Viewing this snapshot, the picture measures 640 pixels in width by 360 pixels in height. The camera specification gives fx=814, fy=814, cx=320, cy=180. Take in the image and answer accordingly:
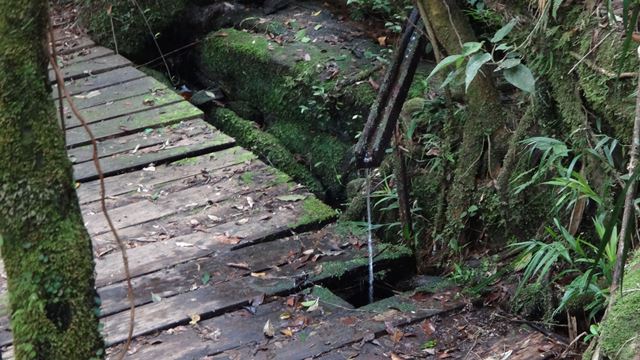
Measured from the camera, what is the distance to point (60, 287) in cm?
200

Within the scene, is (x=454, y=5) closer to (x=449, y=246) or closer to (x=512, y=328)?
(x=449, y=246)

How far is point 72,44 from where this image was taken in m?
6.97

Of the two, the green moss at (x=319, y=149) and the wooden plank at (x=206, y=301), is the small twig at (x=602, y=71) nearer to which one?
the wooden plank at (x=206, y=301)

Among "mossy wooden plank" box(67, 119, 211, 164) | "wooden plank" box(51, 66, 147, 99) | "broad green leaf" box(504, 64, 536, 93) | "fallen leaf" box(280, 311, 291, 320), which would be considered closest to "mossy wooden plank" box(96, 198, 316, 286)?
"fallen leaf" box(280, 311, 291, 320)

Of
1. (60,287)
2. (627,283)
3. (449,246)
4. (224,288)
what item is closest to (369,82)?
(449,246)

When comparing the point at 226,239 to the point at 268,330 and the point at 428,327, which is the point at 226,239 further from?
the point at 428,327

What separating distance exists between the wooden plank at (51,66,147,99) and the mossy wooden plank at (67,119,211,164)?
0.93 m

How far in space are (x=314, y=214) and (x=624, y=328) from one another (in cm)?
221

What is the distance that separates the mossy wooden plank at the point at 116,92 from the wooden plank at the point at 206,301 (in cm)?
252

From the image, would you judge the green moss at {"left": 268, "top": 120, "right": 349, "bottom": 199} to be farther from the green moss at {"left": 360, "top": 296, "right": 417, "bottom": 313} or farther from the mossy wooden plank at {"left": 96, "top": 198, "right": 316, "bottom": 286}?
the green moss at {"left": 360, "top": 296, "right": 417, "bottom": 313}

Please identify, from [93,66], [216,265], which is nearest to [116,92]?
[93,66]

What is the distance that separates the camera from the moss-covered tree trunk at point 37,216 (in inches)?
73.7

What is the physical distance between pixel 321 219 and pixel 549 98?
1.40 m

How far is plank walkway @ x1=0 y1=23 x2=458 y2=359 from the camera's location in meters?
3.48
